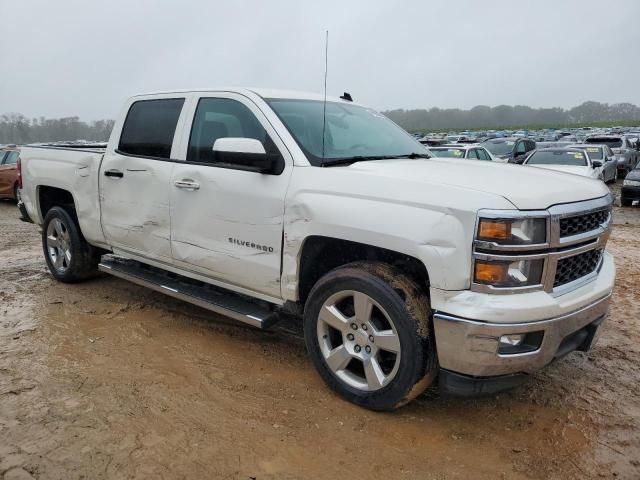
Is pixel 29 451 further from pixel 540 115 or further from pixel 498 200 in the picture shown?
pixel 540 115

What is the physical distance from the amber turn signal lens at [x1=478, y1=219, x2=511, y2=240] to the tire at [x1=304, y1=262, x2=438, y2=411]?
1.78 ft

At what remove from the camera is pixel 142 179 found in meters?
4.41

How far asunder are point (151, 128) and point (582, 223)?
11.2 feet

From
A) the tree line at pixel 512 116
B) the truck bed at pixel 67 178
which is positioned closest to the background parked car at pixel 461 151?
the truck bed at pixel 67 178

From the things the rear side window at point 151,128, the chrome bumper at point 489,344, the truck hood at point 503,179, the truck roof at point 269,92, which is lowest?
the chrome bumper at point 489,344

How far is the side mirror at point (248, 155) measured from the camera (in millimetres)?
3367

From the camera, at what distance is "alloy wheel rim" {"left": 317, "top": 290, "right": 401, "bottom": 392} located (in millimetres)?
3088

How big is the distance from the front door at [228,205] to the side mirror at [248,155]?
48mm

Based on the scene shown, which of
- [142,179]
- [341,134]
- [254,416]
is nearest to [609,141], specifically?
[341,134]

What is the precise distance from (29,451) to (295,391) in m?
1.54

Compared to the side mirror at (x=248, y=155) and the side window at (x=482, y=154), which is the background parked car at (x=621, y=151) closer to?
the side window at (x=482, y=154)

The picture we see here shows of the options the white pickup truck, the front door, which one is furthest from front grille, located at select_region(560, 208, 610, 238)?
the front door

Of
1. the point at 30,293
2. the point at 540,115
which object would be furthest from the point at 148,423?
the point at 540,115

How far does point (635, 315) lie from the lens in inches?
197
